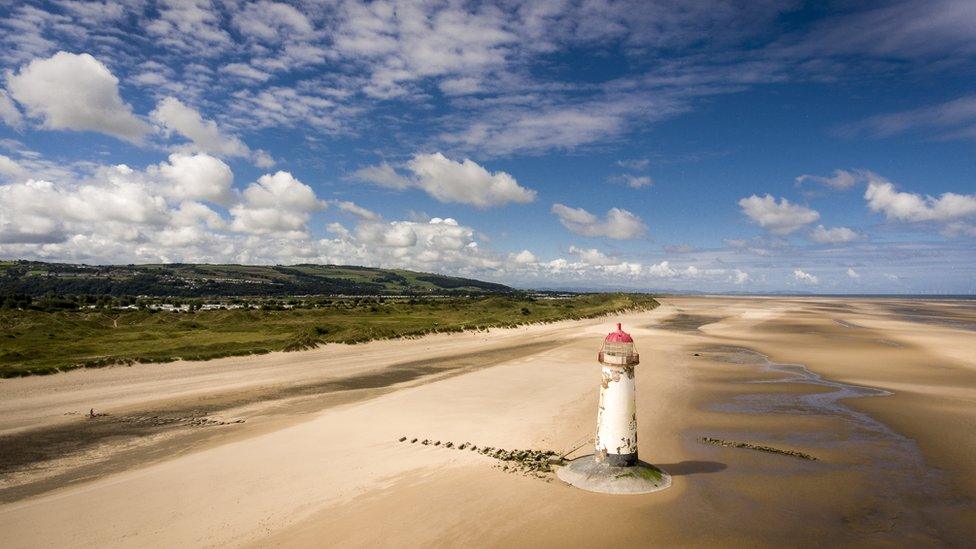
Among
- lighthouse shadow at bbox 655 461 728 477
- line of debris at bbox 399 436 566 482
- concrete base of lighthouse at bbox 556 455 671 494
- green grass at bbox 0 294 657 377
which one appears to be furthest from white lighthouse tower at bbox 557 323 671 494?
green grass at bbox 0 294 657 377

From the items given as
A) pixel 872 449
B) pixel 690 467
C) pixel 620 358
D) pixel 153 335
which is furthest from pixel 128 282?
pixel 872 449

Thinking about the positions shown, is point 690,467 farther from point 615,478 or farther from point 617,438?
point 617,438

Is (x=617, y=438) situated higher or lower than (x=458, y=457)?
higher

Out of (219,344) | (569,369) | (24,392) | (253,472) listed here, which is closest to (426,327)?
(219,344)

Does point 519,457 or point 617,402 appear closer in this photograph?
point 617,402

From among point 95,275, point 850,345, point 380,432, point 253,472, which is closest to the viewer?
point 253,472

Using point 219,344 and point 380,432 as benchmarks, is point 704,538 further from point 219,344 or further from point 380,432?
point 219,344

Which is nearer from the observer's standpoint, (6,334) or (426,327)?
(6,334)
